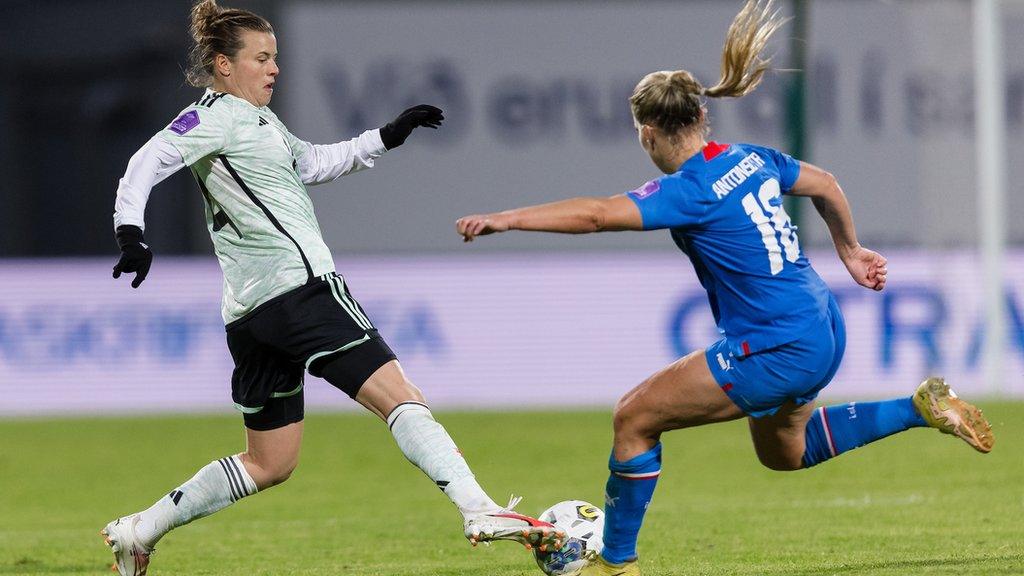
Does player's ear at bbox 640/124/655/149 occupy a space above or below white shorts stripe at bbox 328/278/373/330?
above

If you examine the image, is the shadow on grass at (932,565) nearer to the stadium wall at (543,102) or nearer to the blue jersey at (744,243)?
the blue jersey at (744,243)

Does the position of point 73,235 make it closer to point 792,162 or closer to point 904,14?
point 904,14

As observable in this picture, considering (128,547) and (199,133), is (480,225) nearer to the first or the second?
(199,133)

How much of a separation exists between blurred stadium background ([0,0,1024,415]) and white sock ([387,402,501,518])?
9.86 m

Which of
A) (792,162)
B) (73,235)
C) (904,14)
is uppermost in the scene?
(792,162)

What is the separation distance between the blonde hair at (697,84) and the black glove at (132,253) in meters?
1.83

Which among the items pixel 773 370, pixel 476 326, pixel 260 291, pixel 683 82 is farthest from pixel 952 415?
pixel 476 326

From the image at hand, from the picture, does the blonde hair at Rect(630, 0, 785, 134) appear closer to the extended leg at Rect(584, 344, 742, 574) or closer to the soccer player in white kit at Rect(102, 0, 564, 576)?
the extended leg at Rect(584, 344, 742, 574)

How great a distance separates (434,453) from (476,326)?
10.2 metres

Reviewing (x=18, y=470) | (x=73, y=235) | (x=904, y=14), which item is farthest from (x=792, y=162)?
(x=73, y=235)

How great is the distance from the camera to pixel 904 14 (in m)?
19.6

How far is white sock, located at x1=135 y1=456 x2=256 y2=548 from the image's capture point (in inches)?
230

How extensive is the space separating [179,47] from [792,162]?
17.3 metres

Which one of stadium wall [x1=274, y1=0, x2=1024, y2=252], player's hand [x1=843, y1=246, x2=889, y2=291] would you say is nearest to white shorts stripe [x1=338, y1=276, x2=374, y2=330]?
player's hand [x1=843, y1=246, x2=889, y2=291]
